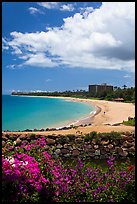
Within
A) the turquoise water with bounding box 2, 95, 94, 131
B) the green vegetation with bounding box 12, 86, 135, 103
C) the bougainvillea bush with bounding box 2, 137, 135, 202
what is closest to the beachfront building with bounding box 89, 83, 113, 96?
the green vegetation with bounding box 12, 86, 135, 103

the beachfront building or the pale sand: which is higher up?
the beachfront building

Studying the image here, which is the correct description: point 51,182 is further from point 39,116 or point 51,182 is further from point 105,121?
point 39,116

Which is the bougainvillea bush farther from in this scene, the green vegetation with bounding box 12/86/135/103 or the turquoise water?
the green vegetation with bounding box 12/86/135/103

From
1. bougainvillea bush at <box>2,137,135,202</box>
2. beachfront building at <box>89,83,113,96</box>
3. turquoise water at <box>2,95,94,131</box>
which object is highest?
beachfront building at <box>89,83,113,96</box>

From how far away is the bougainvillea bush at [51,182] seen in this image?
13.0 feet

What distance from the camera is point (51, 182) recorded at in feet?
13.7

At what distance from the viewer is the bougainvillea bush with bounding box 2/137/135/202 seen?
397 cm

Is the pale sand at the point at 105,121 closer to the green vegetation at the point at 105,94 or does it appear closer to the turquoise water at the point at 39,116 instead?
the turquoise water at the point at 39,116

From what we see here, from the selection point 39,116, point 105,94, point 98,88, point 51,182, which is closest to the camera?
point 51,182

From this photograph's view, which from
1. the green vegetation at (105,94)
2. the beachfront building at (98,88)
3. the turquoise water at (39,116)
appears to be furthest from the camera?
the beachfront building at (98,88)

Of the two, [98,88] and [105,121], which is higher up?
[98,88]

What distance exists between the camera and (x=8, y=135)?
49.4 feet

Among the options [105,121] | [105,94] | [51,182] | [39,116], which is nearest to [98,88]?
[105,94]

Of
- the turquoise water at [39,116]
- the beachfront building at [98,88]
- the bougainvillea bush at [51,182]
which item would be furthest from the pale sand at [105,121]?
the beachfront building at [98,88]
